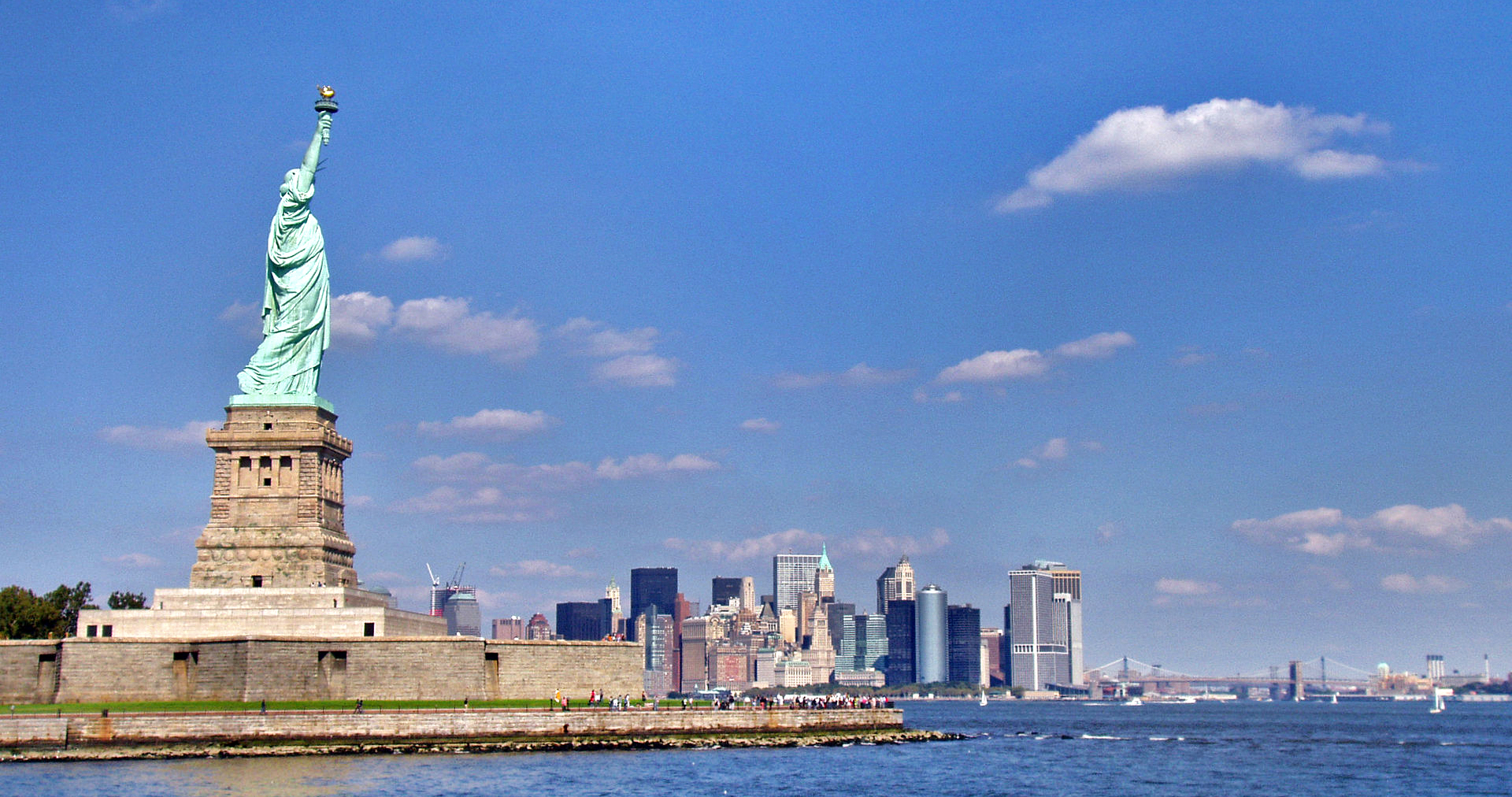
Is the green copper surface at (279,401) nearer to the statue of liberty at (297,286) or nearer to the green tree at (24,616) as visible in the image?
the statue of liberty at (297,286)

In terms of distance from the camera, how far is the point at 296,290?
243 ft

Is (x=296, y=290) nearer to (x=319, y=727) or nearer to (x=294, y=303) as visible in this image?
(x=294, y=303)

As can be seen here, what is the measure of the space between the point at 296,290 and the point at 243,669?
1878cm

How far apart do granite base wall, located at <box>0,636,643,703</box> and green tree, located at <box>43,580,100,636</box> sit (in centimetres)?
1646

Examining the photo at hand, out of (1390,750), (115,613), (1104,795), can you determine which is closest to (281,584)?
(115,613)

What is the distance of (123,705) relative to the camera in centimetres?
6359

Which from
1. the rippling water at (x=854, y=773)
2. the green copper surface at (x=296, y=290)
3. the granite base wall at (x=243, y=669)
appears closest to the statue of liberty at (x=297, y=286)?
the green copper surface at (x=296, y=290)

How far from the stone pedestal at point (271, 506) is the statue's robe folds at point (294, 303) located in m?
2.18

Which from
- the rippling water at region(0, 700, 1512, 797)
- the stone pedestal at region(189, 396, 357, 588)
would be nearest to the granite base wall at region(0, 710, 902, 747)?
the rippling water at region(0, 700, 1512, 797)

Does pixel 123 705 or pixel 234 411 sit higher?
pixel 234 411

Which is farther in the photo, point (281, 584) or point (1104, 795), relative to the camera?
point (281, 584)

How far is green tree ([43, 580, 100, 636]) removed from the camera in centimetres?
8293

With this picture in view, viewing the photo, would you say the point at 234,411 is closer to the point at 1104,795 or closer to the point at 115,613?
the point at 115,613

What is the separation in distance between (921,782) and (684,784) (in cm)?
1069
